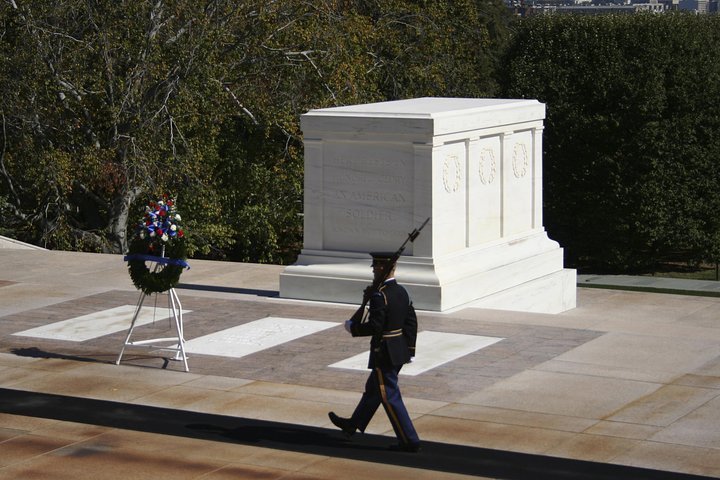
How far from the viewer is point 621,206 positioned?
1185 inches

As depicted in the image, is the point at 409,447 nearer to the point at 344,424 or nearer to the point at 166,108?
the point at 344,424

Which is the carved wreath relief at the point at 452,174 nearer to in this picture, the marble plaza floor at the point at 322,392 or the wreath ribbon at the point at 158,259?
the marble plaza floor at the point at 322,392

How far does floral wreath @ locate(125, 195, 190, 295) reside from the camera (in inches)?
455

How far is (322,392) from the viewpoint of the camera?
35.4ft

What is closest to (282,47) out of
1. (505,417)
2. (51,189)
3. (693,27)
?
(51,189)

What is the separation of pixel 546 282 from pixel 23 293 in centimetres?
665

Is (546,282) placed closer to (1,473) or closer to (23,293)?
(23,293)

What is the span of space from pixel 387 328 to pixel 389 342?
0.33 ft

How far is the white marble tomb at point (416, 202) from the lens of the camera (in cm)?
1443

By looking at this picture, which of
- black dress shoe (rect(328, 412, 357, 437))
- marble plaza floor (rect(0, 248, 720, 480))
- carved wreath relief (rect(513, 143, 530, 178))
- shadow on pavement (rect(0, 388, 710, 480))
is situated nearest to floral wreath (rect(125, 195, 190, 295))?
marble plaza floor (rect(0, 248, 720, 480))

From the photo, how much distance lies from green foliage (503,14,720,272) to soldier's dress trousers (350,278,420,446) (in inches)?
855

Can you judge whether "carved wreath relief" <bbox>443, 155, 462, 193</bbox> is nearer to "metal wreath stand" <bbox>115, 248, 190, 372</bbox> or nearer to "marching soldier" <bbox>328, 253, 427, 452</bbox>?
"metal wreath stand" <bbox>115, 248, 190, 372</bbox>

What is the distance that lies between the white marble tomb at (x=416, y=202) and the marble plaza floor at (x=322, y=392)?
43cm

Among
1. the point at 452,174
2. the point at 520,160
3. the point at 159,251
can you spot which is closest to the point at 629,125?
the point at 520,160
